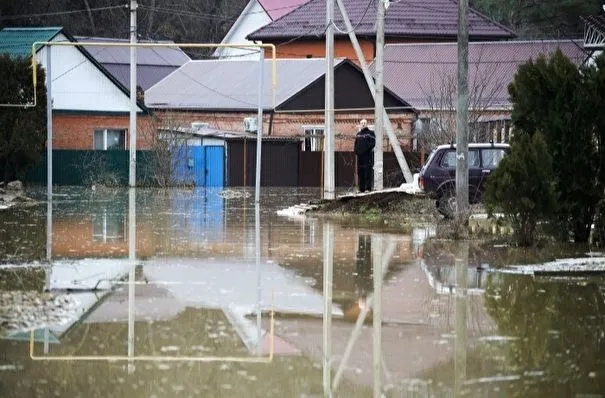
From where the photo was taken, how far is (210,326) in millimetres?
12016

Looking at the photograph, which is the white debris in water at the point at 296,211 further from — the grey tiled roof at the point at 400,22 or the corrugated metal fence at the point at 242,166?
the grey tiled roof at the point at 400,22

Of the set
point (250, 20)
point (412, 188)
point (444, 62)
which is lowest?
point (412, 188)

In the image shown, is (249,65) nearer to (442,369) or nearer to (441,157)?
(441,157)

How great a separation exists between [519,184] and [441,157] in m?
10.0

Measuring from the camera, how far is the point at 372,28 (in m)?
64.7

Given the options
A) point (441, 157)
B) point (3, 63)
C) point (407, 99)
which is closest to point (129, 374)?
point (441, 157)

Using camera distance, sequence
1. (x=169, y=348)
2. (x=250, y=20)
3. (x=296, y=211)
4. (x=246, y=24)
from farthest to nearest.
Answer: (x=250, y=20), (x=246, y=24), (x=296, y=211), (x=169, y=348)

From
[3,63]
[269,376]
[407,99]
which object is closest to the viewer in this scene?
[269,376]

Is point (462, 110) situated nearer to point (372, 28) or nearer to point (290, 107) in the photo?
point (290, 107)

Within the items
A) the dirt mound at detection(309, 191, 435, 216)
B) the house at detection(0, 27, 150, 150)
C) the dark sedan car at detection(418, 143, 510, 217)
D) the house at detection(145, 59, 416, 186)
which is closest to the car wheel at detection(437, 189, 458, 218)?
the dark sedan car at detection(418, 143, 510, 217)

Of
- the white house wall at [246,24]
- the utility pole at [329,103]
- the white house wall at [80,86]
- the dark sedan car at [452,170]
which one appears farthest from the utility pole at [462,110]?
the white house wall at [246,24]

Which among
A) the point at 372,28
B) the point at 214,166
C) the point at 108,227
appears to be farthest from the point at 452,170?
the point at 372,28

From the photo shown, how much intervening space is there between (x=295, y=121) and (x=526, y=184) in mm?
36582

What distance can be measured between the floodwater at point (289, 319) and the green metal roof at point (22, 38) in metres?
32.0
